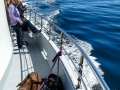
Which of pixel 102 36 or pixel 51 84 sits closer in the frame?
pixel 51 84

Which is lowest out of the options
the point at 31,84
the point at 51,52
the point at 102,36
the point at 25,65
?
the point at 102,36

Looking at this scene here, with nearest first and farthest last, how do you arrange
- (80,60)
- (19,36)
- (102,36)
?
(80,60) < (19,36) < (102,36)

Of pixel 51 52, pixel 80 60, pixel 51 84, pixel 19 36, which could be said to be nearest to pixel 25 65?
pixel 51 52

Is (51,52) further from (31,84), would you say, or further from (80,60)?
(80,60)

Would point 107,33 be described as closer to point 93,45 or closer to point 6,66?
point 93,45

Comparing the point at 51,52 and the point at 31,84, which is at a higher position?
the point at 51,52

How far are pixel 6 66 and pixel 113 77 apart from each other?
102 inches

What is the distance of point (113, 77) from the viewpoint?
3.89m

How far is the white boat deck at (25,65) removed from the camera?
2.96 m

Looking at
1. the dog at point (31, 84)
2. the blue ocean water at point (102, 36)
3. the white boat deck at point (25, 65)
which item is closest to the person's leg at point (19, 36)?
the white boat deck at point (25, 65)

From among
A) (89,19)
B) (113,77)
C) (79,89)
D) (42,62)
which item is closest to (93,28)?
(89,19)

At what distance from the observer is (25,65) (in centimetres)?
346

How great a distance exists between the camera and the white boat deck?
296 centimetres

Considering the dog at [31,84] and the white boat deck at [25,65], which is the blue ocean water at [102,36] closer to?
the white boat deck at [25,65]
